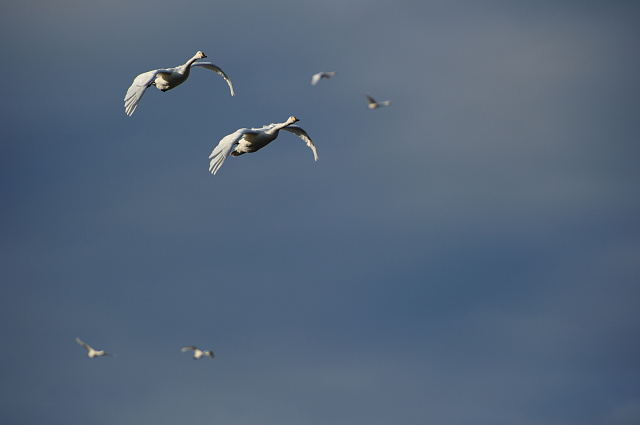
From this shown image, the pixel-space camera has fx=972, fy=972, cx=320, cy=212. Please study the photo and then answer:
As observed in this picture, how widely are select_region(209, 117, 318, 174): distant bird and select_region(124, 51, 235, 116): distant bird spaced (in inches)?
274

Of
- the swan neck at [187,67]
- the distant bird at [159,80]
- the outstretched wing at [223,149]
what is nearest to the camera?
the outstretched wing at [223,149]

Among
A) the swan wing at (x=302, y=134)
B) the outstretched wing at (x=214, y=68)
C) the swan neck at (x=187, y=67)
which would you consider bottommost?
the swan wing at (x=302, y=134)

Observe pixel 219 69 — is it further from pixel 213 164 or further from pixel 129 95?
pixel 213 164

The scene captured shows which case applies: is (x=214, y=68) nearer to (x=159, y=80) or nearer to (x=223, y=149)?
(x=159, y=80)

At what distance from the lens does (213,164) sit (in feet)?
207

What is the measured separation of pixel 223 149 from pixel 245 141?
3.95 meters

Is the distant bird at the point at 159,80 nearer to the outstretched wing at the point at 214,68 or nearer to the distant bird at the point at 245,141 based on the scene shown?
the outstretched wing at the point at 214,68

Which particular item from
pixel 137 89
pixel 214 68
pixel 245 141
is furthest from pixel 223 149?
pixel 214 68

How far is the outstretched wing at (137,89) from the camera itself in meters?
66.6

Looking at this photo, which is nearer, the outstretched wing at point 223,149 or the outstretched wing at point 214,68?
the outstretched wing at point 223,149

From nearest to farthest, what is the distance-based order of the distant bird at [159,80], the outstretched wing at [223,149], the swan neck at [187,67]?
the outstretched wing at [223,149], the distant bird at [159,80], the swan neck at [187,67]

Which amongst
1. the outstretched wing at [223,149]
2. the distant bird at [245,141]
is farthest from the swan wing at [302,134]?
the outstretched wing at [223,149]

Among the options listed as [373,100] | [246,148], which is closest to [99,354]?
[246,148]

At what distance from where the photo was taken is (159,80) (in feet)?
234
